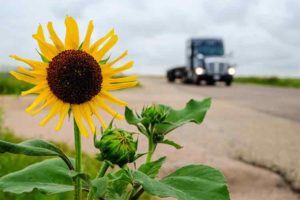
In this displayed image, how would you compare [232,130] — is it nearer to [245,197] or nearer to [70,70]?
[245,197]

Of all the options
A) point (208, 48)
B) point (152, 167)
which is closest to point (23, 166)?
point (152, 167)

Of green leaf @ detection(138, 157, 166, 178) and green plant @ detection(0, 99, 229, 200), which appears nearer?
green plant @ detection(0, 99, 229, 200)

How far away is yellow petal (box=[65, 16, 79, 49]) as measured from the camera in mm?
1888

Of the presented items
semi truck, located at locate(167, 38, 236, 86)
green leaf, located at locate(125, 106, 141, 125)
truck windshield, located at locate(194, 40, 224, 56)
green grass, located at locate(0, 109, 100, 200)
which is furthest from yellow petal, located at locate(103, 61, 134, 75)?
truck windshield, located at locate(194, 40, 224, 56)

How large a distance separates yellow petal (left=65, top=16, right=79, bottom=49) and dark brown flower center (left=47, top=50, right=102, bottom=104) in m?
0.03

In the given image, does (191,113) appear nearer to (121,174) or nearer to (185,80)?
(121,174)

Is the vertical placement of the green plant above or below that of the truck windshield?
above

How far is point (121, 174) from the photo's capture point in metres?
1.82

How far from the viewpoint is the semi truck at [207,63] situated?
27500mm

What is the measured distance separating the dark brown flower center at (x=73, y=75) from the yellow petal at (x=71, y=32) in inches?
1.1

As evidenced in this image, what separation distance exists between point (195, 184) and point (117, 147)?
338 mm

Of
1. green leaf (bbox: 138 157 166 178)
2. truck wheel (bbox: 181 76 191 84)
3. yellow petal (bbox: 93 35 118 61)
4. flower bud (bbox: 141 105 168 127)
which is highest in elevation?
yellow petal (bbox: 93 35 118 61)

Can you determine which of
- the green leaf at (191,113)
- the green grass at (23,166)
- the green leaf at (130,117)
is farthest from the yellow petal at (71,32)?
the green grass at (23,166)

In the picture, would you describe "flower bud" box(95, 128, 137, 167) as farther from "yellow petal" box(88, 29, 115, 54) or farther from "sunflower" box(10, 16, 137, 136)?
"yellow petal" box(88, 29, 115, 54)
